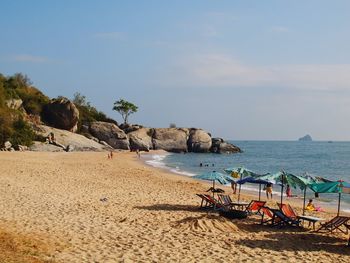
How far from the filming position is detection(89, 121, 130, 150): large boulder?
73.2 meters

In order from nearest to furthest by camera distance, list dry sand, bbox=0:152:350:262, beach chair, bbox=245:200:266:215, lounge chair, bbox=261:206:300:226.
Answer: dry sand, bbox=0:152:350:262 < lounge chair, bbox=261:206:300:226 < beach chair, bbox=245:200:266:215

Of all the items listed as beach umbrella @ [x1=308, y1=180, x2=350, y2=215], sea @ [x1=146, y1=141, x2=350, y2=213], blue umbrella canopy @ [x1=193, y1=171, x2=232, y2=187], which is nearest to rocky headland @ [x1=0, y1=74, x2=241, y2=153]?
sea @ [x1=146, y1=141, x2=350, y2=213]

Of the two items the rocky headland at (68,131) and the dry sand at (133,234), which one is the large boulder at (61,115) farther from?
the dry sand at (133,234)

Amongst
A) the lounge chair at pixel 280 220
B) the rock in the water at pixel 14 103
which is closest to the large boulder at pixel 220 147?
the rock in the water at pixel 14 103

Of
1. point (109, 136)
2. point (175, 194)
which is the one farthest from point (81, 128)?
point (175, 194)

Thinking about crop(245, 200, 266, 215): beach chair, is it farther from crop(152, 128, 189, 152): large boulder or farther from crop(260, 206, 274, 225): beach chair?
crop(152, 128, 189, 152): large boulder

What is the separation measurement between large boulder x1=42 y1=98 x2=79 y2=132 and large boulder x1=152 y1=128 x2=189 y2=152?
66.9ft

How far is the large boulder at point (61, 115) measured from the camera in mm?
66750

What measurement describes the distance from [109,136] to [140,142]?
6817mm

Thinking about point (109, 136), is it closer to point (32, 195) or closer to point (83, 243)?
point (32, 195)

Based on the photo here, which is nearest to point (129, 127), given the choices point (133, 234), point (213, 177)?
point (213, 177)

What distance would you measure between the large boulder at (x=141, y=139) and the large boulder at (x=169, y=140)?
3.89 ft

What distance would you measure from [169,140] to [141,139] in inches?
292

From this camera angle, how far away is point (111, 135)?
73.6 meters
